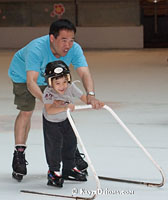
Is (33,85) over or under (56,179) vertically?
over

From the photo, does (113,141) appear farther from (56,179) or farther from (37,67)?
(37,67)

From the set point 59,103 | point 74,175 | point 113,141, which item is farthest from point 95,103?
point 113,141

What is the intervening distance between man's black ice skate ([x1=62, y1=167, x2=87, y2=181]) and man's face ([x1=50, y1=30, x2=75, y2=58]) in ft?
2.62

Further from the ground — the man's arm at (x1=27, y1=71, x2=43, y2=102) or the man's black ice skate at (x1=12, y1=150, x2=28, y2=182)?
the man's arm at (x1=27, y1=71, x2=43, y2=102)

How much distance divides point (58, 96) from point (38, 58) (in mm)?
375

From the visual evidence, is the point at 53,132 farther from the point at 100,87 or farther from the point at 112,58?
the point at 112,58

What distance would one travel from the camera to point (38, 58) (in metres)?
4.14

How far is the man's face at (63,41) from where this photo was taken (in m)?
4.02

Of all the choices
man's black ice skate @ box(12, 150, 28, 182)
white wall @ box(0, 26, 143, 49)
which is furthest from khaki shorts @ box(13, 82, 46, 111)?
white wall @ box(0, 26, 143, 49)

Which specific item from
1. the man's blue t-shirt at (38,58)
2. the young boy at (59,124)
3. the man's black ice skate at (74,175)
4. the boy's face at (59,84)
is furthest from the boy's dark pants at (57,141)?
the man's blue t-shirt at (38,58)

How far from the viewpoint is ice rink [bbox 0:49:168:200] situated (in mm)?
4059

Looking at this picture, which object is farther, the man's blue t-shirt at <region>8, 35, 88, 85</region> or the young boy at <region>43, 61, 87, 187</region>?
the man's blue t-shirt at <region>8, 35, 88, 85</region>

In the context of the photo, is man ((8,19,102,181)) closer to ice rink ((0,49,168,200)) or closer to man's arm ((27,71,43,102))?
man's arm ((27,71,43,102))

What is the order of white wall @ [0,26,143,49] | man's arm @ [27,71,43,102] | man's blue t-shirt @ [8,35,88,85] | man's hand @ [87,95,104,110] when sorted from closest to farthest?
man's hand @ [87,95,104,110], man's arm @ [27,71,43,102], man's blue t-shirt @ [8,35,88,85], white wall @ [0,26,143,49]
